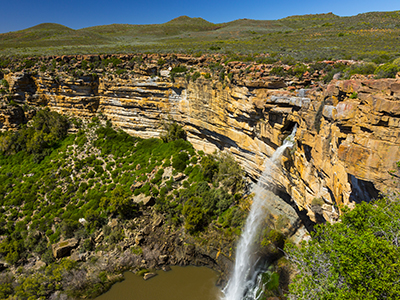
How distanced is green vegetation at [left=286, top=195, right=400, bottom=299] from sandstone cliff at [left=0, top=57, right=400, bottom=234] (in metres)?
1.75

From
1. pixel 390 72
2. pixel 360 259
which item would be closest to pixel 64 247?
pixel 360 259

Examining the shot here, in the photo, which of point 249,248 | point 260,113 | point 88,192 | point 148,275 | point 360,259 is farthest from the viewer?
point 88,192

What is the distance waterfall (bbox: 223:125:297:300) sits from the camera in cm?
1800

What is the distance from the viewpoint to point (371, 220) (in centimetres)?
934

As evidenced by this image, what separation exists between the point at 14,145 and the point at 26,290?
23.7 metres

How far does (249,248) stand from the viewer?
19.9 m

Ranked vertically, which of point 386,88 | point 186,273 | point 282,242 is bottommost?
point 186,273

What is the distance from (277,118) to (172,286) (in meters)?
17.3

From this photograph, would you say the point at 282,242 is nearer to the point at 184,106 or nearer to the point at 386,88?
the point at 386,88

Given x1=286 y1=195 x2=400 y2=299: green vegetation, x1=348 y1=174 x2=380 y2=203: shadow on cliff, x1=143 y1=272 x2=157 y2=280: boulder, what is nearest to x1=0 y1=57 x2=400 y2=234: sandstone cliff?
x1=348 y1=174 x2=380 y2=203: shadow on cliff

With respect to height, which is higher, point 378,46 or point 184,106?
point 378,46

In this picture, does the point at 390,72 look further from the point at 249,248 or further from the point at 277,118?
the point at 249,248

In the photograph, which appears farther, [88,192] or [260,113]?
[88,192]

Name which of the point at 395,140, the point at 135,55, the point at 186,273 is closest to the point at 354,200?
the point at 395,140
